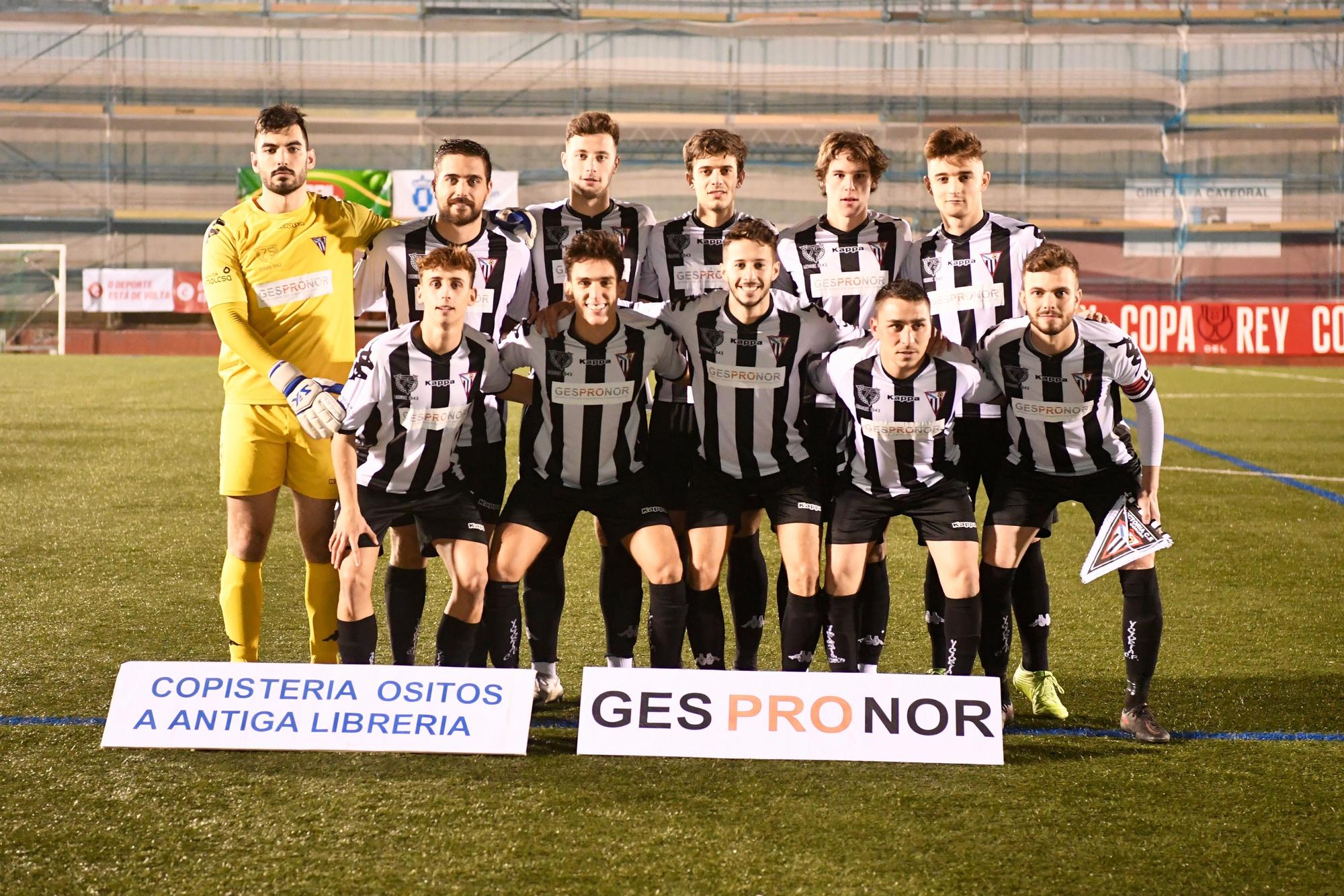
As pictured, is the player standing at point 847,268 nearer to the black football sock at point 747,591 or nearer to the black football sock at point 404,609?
the black football sock at point 747,591

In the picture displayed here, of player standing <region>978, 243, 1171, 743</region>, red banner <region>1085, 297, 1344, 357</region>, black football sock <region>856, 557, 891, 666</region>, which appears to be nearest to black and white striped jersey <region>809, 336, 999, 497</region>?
player standing <region>978, 243, 1171, 743</region>

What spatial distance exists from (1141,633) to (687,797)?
125cm

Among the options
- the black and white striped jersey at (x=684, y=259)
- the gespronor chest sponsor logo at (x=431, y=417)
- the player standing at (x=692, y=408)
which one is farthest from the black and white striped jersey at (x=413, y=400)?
the black and white striped jersey at (x=684, y=259)

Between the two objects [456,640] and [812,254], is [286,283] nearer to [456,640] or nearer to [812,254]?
[456,640]

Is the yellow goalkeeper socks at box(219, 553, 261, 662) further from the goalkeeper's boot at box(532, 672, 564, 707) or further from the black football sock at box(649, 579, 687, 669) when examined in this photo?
the black football sock at box(649, 579, 687, 669)

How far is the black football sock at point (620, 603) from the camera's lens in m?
3.56

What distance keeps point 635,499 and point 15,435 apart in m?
7.32

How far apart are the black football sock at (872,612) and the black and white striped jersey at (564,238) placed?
41.0 inches

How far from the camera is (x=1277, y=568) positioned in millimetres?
5168

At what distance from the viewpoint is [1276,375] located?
15.4 meters

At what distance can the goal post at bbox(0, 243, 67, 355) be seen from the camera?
21203 millimetres

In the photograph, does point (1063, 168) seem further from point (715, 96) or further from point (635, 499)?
point (635, 499)

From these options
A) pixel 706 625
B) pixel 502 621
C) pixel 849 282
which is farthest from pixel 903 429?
pixel 502 621

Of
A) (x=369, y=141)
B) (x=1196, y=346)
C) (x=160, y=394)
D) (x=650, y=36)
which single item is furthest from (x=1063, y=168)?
(x=160, y=394)
